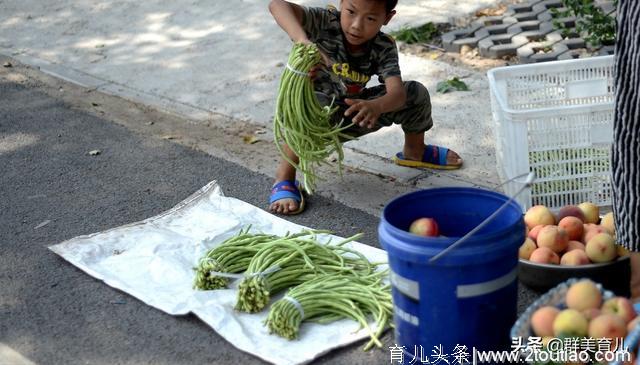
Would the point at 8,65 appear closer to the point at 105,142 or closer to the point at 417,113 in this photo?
the point at 105,142

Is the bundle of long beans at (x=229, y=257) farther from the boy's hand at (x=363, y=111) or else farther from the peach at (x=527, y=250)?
the peach at (x=527, y=250)

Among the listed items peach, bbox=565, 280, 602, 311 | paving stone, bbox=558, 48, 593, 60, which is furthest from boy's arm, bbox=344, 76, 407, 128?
paving stone, bbox=558, 48, 593, 60

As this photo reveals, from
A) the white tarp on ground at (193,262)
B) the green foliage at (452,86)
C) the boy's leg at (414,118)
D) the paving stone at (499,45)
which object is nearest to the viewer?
the white tarp on ground at (193,262)

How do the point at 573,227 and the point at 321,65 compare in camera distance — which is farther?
the point at 321,65

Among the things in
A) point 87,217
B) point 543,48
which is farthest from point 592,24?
point 87,217

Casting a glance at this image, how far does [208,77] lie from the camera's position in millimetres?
6285

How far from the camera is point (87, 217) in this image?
14.8ft

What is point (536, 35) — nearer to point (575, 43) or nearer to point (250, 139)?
point (575, 43)

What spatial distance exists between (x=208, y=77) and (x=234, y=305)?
3045 mm

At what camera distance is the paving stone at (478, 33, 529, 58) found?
5922mm

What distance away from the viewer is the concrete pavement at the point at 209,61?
501cm

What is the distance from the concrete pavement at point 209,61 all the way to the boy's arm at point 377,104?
1.73 ft

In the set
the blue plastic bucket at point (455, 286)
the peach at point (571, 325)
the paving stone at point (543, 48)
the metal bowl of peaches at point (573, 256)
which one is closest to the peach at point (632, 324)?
the peach at point (571, 325)

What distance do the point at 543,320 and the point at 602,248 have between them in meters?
0.71
